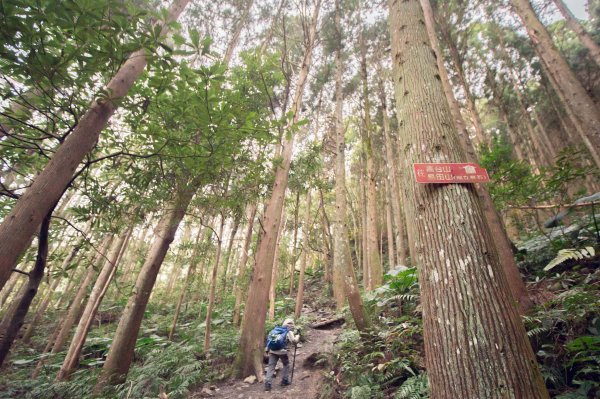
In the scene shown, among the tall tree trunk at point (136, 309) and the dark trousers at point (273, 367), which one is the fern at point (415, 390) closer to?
the dark trousers at point (273, 367)

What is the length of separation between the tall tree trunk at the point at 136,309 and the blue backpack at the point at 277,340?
2.56 metres

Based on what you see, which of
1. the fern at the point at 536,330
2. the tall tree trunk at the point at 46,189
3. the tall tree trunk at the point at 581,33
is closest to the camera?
the tall tree trunk at the point at 46,189

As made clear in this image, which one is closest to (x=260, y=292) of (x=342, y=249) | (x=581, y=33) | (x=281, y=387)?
(x=281, y=387)

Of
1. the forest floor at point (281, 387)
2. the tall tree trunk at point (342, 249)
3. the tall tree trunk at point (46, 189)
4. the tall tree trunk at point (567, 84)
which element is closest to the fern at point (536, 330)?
the tall tree trunk at point (342, 249)

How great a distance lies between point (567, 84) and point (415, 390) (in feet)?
20.8

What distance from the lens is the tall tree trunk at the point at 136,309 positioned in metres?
4.70

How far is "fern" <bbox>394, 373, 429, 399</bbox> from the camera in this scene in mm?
2699

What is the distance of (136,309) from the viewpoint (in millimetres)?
5023

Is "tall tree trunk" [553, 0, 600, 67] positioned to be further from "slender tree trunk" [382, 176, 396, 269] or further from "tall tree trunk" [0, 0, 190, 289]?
"tall tree trunk" [0, 0, 190, 289]

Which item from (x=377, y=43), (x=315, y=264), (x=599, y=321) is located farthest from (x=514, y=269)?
(x=315, y=264)

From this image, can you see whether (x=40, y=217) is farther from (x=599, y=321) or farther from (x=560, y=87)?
(x=560, y=87)

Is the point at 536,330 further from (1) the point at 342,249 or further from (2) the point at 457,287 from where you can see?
(1) the point at 342,249

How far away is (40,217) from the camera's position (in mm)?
1843

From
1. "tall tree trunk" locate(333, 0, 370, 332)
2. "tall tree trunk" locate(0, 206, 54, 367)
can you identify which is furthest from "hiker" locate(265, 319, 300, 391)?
"tall tree trunk" locate(0, 206, 54, 367)
